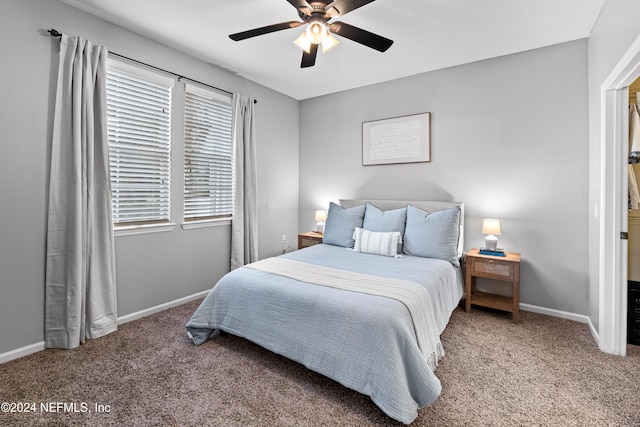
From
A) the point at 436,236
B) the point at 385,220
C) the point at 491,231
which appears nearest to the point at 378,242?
the point at 385,220

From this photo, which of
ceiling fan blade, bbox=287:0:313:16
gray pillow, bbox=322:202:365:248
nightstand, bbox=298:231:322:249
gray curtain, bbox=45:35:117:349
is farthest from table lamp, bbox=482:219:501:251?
gray curtain, bbox=45:35:117:349

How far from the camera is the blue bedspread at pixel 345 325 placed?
1.58 meters

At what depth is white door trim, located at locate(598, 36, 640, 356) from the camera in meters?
2.10

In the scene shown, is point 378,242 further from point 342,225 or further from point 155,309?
point 155,309

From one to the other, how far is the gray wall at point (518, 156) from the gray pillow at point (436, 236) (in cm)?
52

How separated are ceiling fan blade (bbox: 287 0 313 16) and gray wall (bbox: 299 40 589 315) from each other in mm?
2109

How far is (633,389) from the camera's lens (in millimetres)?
1809

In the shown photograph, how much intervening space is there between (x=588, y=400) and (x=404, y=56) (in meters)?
3.15

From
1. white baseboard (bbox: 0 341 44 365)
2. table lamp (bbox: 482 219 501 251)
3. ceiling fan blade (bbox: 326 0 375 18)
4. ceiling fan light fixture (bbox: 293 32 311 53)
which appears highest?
ceiling fan blade (bbox: 326 0 375 18)

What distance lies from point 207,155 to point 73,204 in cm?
140

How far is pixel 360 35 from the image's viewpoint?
2.03 metres

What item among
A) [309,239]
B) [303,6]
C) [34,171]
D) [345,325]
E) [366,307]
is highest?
[303,6]

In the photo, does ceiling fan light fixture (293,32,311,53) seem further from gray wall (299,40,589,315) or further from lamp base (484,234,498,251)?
lamp base (484,234,498,251)

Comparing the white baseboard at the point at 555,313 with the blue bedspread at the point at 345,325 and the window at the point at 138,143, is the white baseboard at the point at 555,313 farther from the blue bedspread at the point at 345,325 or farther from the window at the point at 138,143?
the window at the point at 138,143
